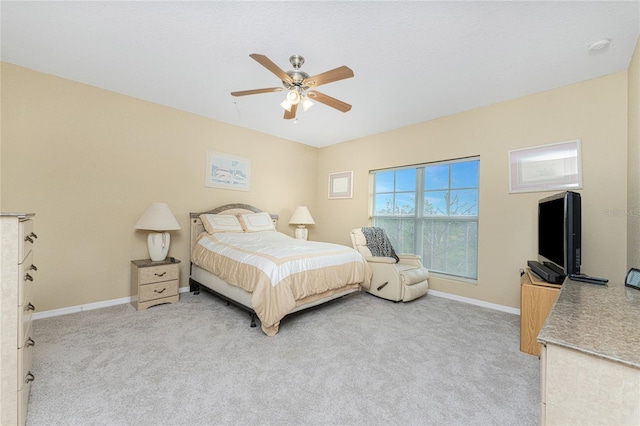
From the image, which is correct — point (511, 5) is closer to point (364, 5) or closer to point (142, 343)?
point (364, 5)

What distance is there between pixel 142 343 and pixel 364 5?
307 centimetres

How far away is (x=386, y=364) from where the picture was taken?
1904 mm

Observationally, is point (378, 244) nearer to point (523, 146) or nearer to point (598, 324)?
point (523, 146)

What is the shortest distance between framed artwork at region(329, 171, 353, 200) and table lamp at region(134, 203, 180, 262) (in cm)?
283

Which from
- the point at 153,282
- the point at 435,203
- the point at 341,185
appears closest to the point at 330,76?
the point at 435,203

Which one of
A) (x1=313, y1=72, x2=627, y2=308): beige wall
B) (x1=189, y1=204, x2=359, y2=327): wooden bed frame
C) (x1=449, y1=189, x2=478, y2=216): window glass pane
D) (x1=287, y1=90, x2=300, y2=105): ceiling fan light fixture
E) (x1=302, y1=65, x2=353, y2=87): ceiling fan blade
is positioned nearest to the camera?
(x1=302, y1=65, x2=353, y2=87): ceiling fan blade

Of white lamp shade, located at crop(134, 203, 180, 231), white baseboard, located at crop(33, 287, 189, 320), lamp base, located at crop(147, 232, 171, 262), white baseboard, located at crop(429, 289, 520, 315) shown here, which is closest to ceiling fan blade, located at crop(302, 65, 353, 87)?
white lamp shade, located at crop(134, 203, 180, 231)

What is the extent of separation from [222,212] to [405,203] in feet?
9.39

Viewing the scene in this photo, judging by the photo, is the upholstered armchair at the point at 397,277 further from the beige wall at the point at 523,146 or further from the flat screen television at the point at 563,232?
the flat screen television at the point at 563,232

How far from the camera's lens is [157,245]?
10.1ft

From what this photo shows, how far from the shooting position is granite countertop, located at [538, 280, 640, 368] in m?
0.71

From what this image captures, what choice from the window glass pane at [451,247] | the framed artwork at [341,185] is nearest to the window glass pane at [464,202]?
the window glass pane at [451,247]

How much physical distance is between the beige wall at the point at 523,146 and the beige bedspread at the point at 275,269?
63.0 inches

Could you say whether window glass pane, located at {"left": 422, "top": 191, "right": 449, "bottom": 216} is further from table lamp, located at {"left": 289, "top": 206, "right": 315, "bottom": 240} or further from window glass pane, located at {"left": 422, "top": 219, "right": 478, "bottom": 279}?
table lamp, located at {"left": 289, "top": 206, "right": 315, "bottom": 240}
